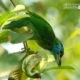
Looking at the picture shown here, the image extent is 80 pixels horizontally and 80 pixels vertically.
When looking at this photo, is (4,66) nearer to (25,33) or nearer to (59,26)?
(25,33)

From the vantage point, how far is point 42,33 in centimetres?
106

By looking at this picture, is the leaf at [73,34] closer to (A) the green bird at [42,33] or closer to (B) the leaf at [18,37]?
(A) the green bird at [42,33]

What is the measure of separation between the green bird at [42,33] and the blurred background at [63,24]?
25mm

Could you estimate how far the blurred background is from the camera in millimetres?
1074

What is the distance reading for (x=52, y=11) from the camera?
111 centimetres

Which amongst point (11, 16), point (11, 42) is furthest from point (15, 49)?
point (11, 16)

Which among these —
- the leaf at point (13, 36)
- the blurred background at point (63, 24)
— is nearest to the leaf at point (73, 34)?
the blurred background at point (63, 24)

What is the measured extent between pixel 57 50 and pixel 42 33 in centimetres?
10

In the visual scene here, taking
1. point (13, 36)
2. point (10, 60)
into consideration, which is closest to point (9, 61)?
point (10, 60)

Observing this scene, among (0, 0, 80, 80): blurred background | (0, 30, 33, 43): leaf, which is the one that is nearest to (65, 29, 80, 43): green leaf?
(0, 0, 80, 80): blurred background

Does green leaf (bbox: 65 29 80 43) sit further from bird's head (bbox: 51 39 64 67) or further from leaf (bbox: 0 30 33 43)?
leaf (bbox: 0 30 33 43)

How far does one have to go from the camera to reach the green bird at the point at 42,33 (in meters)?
1.06

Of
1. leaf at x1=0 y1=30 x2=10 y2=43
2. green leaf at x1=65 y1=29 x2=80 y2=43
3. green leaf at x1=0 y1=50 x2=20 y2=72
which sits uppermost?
leaf at x1=0 y1=30 x2=10 y2=43

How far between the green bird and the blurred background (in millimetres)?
25
